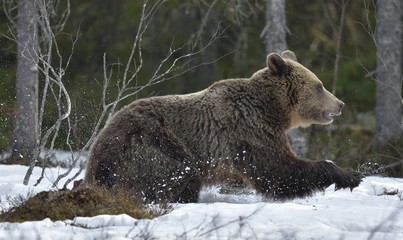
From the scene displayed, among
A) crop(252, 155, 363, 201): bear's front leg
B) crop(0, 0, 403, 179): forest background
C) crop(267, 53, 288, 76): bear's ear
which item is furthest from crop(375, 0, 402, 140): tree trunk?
crop(252, 155, 363, 201): bear's front leg

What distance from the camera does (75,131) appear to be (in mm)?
11922

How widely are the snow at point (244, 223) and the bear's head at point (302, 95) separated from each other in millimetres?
947

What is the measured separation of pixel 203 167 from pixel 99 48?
13.7m

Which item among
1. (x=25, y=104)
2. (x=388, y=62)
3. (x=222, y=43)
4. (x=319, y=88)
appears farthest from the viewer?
(x=222, y=43)

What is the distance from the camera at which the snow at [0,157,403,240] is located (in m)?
5.92

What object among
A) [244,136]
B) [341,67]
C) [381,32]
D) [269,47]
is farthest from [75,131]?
[341,67]

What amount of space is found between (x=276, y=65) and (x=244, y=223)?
2696mm

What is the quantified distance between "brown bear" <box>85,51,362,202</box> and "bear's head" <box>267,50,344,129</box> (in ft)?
0.04

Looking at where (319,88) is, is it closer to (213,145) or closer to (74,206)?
(213,145)

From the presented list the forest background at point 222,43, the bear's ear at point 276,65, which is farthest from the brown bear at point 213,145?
the forest background at point 222,43

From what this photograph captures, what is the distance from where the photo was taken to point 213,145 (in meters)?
8.16

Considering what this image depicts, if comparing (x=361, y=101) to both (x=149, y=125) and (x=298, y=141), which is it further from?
(x=149, y=125)

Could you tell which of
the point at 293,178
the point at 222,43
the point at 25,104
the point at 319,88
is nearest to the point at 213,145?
the point at 293,178

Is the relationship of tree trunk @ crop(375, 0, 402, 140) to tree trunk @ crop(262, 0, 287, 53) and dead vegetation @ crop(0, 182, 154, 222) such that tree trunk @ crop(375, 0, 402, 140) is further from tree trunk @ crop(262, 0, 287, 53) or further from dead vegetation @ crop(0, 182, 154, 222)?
dead vegetation @ crop(0, 182, 154, 222)
